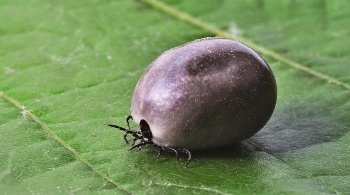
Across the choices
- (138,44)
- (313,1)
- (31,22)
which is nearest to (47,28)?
(31,22)

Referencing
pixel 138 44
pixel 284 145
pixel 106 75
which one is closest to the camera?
pixel 284 145

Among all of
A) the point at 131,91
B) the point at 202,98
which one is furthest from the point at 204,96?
the point at 131,91

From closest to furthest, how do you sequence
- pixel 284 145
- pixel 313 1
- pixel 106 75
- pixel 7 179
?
pixel 7 179
pixel 284 145
pixel 106 75
pixel 313 1

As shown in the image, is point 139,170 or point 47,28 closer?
point 139,170

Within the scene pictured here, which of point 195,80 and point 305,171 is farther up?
point 195,80

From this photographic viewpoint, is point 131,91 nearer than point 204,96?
No

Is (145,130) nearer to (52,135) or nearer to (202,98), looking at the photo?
(202,98)

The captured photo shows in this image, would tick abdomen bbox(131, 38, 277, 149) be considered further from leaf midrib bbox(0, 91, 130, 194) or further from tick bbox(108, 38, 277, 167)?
leaf midrib bbox(0, 91, 130, 194)

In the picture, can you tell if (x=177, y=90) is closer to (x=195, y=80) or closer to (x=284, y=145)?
(x=195, y=80)
